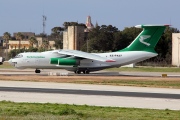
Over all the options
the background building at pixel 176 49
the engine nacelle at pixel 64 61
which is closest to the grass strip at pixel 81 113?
the engine nacelle at pixel 64 61

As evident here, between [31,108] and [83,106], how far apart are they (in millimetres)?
2401

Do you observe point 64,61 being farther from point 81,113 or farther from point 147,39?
point 81,113

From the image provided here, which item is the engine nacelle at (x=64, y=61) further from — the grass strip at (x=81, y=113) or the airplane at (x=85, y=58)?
the grass strip at (x=81, y=113)

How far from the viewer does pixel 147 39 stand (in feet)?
187

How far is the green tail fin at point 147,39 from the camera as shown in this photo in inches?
2229

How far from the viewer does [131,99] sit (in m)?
24.7

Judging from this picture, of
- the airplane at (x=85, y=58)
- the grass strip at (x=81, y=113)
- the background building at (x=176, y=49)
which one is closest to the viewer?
the grass strip at (x=81, y=113)

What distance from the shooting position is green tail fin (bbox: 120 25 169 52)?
56625 millimetres

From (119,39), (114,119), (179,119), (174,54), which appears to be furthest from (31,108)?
(119,39)

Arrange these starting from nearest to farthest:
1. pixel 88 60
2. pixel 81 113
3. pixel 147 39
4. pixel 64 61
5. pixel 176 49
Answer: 1. pixel 81 113
2. pixel 64 61
3. pixel 88 60
4. pixel 147 39
5. pixel 176 49

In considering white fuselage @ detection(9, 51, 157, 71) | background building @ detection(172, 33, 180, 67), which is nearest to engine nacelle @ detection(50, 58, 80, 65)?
white fuselage @ detection(9, 51, 157, 71)

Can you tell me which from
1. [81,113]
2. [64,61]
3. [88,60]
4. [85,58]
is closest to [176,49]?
[88,60]

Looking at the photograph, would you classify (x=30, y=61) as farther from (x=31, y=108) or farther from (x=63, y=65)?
(x=31, y=108)

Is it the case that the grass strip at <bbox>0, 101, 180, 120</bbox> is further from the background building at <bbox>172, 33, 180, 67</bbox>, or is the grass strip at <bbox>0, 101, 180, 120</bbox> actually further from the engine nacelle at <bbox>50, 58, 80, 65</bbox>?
the background building at <bbox>172, 33, 180, 67</bbox>
